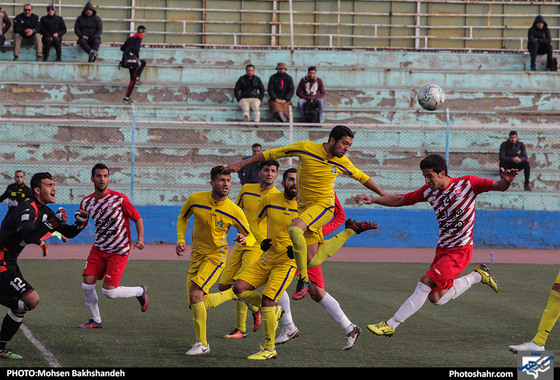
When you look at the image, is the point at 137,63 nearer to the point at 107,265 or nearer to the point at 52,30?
the point at 52,30

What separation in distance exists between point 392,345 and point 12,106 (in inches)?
672

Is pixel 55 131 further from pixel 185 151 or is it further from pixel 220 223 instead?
pixel 220 223

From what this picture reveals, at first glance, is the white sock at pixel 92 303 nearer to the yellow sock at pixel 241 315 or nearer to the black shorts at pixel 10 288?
the yellow sock at pixel 241 315

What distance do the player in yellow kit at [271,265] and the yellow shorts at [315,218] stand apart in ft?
0.78

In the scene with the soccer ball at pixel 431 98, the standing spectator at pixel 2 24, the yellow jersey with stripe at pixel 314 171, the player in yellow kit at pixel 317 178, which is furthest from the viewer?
the standing spectator at pixel 2 24

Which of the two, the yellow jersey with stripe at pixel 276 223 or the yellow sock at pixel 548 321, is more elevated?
the yellow jersey with stripe at pixel 276 223

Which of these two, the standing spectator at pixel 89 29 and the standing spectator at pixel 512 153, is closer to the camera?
the standing spectator at pixel 512 153

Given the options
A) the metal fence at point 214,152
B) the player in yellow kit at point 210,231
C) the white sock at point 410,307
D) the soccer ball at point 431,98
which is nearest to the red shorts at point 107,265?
the player in yellow kit at point 210,231

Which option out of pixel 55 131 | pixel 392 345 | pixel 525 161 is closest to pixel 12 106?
pixel 55 131

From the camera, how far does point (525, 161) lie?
2052 centimetres

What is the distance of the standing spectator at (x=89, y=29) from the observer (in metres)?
24.2

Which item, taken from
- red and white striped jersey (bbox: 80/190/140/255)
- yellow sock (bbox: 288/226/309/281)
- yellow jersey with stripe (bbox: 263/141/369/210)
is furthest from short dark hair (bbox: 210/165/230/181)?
red and white striped jersey (bbox: 80/190/140/255)

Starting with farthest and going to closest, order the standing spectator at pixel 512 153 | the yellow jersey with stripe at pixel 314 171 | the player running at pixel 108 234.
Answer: the standing spectator at pixel 512 153 < the player running at pixel 108 234 < the yellow jersey with stripe at pixel 314 171

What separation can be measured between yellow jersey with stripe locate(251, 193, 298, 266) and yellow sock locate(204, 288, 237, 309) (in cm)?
59
